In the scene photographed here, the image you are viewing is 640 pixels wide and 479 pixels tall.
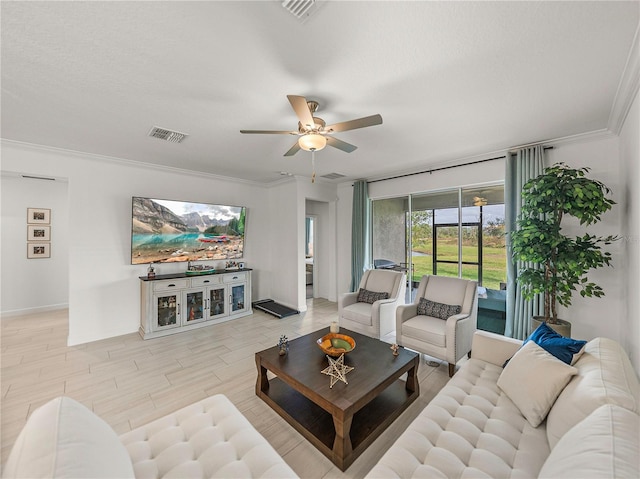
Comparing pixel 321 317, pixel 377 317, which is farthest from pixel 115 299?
pixel 377 317

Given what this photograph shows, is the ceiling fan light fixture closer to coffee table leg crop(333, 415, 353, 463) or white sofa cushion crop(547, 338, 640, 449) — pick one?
coffee table leg crop(333, 415, 353, 463)

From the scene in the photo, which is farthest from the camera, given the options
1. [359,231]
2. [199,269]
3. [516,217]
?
[359,231]

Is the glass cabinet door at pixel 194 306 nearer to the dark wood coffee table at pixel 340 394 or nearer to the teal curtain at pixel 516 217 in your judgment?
the dark wood coffee table at pixel 340 394

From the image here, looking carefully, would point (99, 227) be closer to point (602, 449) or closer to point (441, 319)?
point (441, 319)

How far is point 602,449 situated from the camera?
87cm

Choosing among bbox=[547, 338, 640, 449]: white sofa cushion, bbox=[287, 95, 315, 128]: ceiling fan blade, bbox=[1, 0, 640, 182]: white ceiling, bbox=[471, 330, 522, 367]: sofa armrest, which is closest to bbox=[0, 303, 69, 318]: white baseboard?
bbox=[1, 0, 640, 182]: white ceiling

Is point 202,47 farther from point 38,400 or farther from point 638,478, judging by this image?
point 38,400

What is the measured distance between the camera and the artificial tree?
258cm

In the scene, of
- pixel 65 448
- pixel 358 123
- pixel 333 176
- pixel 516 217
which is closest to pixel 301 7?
pixel 358 123

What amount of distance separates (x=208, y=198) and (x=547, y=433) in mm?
5117

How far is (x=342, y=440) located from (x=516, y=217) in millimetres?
3453

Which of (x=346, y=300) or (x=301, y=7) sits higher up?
(x=301, y=7)

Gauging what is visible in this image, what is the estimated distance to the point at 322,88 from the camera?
2.09m

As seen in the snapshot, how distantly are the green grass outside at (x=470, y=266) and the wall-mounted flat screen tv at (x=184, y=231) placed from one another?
137 inches
